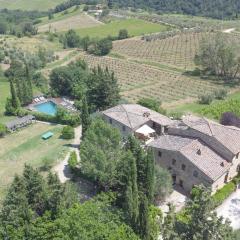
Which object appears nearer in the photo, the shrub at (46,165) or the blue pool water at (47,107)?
the shrub at (46,165)

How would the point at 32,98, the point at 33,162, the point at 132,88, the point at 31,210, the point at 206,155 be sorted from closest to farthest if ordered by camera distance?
the point at 31,210, the point at 206,155, the point at 33,162, the point at 32,98, the point at 132,88

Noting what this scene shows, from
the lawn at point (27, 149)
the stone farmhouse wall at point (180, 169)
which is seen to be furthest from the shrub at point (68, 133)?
the stone farmhouse wall at point (180, 169)

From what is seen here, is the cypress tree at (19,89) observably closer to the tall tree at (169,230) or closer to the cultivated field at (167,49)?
the cultivated field at (167,49)

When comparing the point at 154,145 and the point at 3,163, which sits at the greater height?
the point at 154,145

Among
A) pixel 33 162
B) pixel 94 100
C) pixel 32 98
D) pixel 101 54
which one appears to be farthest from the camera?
pixel 101 54

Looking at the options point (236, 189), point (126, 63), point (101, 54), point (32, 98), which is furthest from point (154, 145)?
point (101, 54)

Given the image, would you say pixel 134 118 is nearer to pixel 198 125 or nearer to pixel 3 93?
pixel 198 125

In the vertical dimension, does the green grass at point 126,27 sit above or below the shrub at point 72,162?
below
